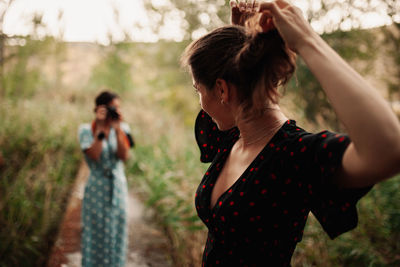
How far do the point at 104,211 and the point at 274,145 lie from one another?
2.58 meters

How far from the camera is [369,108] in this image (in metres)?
0.63

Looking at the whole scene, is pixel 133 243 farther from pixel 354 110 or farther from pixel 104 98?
pixel 354 110

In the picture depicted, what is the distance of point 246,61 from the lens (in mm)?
926

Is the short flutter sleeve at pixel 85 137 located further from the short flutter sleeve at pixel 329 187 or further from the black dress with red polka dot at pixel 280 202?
the short flutter sleeve at pixel 329 187

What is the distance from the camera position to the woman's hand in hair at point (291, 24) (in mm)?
752

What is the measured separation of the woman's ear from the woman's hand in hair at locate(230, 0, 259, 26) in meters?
0.29

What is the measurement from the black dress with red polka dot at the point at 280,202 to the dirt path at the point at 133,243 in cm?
255

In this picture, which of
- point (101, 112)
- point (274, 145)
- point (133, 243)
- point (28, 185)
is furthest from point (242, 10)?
point (133, 243)

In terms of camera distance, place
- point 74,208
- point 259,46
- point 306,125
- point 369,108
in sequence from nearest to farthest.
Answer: point 369,108, point 259,46, point 306,125, point 74,208

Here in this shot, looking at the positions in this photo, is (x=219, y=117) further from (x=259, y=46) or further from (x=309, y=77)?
(x=309, y=77)

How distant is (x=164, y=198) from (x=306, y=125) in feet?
6.45

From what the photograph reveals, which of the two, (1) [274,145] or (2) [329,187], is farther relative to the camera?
(1) [274,145]

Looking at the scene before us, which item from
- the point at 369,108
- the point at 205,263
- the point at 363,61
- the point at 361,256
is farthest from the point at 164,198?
the point at 363,61

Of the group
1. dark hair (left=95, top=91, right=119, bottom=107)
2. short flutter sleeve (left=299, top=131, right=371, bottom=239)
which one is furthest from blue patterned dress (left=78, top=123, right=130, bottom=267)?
short flutter sleeve (left=299, top=131, right=371, bottom=239)
